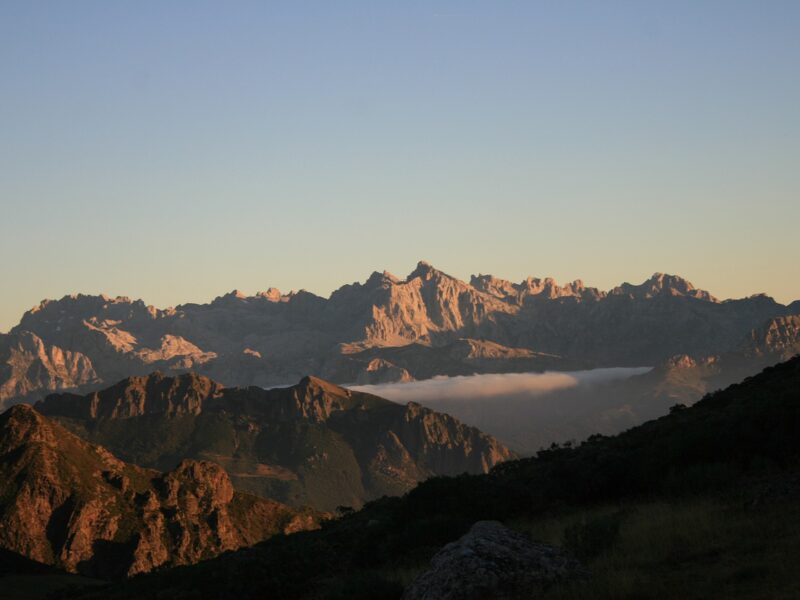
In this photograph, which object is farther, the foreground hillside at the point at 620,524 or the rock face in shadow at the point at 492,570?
the foreground hillside at the point at 620,524

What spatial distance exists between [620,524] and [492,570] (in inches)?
429

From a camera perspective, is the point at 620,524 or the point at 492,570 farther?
the point at 620,524

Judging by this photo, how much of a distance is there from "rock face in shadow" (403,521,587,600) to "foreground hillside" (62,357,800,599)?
850 mm

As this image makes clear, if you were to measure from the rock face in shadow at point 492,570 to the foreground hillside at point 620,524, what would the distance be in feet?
2.79

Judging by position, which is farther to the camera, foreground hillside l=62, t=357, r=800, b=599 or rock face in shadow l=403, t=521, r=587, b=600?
foreground hillside l=62, t=357, r=800, b=599

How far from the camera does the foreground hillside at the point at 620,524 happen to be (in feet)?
113

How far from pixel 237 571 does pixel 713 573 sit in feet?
75.9

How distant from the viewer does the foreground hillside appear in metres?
34.3

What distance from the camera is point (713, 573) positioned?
33812mm

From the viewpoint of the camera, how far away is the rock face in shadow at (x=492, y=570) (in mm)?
32531

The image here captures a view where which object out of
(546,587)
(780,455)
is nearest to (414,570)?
→ (546,587)

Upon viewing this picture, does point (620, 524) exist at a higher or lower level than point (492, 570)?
lower

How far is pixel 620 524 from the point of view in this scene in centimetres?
4219

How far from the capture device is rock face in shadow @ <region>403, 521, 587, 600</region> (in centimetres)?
3253
